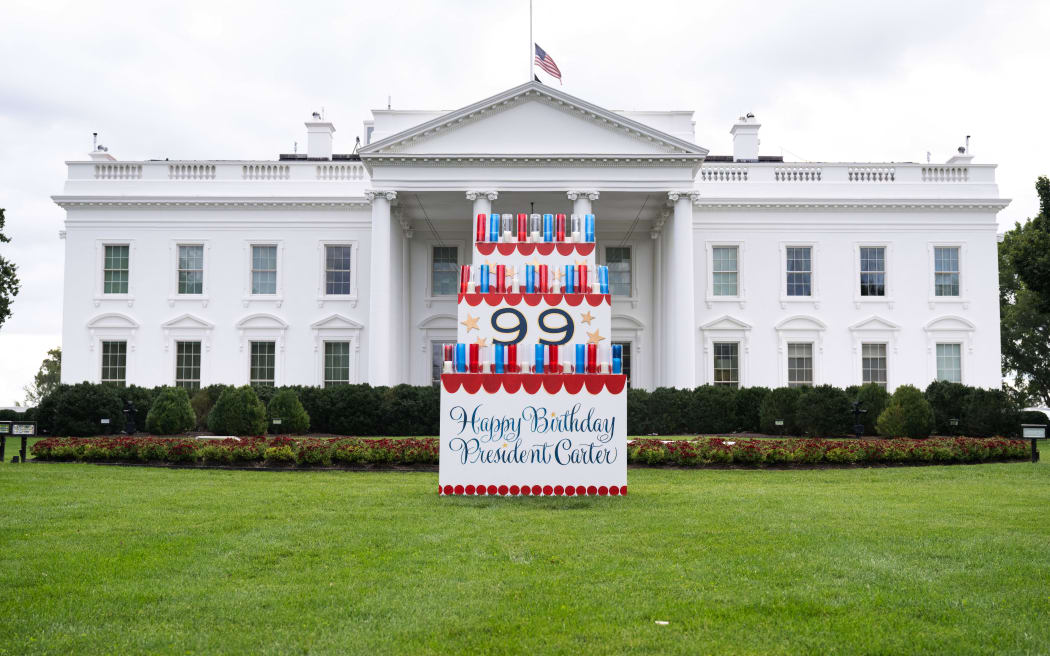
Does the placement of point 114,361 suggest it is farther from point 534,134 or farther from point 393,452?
point 393,452

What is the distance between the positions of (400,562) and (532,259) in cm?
653

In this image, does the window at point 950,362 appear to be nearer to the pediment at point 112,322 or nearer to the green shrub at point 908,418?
the green shrub at point 908,418

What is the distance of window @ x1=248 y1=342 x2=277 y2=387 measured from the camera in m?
34.3

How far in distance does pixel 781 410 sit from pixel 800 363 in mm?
10096

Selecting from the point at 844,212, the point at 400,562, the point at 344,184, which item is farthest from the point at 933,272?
the point at 400,562

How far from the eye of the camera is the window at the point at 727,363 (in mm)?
34438

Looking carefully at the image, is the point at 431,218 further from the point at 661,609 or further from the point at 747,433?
the point at 661,609

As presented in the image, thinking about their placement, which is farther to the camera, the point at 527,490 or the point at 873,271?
the point at 873,271

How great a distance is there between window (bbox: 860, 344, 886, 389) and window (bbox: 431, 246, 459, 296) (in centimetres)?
1617

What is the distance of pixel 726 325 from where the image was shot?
3438cm

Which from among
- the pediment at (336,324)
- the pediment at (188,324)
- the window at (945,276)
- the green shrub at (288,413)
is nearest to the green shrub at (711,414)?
the green shrub at (288,413)

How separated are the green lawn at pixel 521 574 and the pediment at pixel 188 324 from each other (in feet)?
74.5

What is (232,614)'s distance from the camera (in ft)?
19.2

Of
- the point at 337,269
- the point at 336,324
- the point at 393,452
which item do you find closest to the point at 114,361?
the point at 336,324
